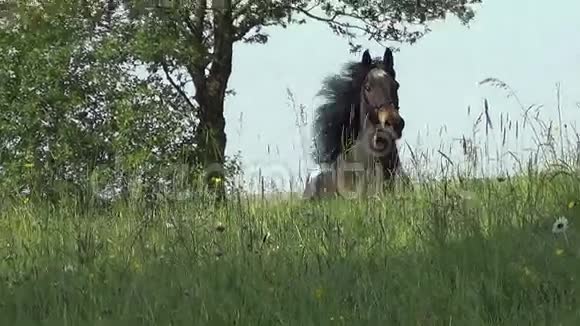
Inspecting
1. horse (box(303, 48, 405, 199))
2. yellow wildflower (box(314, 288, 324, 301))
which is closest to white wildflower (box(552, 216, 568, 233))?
yellow wildflower (box(314, 288, 324, 301))

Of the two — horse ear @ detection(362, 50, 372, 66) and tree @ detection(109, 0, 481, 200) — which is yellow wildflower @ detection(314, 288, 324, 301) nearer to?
horse ear @ detection(362, 50, 372, 66)

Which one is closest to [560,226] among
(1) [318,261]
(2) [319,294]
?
(1) [318,261]

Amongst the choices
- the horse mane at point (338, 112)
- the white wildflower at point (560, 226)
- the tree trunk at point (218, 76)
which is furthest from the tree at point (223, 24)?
the white wildflower at point (560, 226)

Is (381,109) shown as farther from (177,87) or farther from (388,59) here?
(177,87)

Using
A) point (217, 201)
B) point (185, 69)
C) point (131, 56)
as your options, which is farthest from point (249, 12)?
point (217, 201)

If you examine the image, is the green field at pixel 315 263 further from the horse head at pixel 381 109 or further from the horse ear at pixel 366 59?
the horse ear at pixel 366 59

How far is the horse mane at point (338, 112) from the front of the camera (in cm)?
970

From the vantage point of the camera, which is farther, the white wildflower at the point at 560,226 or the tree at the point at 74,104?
the tree at the point at 74,104

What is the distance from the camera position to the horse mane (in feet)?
31.8

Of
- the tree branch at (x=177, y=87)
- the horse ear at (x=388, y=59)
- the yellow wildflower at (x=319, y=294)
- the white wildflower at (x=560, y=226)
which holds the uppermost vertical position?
the tree branch at (x=177, y=87)

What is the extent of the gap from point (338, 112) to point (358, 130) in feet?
1.30

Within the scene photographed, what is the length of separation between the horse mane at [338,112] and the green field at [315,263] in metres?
3.40

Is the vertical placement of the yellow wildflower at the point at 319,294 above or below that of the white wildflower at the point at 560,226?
below

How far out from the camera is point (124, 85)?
590 inches
